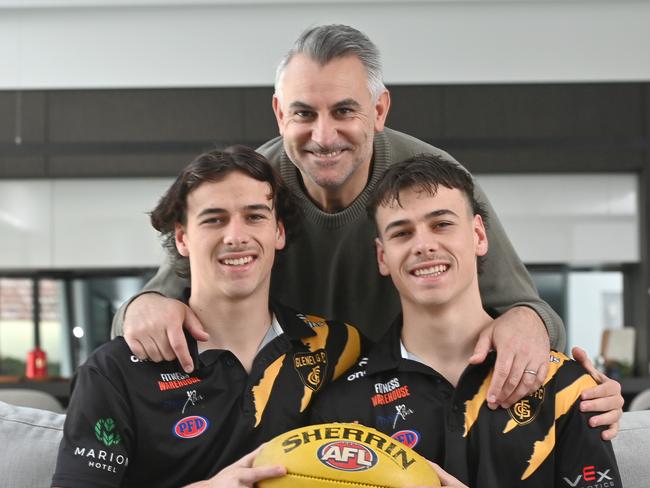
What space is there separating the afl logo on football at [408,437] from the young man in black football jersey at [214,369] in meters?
0.19

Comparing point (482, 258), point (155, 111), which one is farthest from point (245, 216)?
point (155, 111)

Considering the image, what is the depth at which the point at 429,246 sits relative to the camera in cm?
164

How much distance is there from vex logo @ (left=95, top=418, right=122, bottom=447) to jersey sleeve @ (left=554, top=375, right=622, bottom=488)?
795 mm

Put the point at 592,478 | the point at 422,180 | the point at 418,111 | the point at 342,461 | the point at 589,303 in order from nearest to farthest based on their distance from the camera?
the point at 342,461
the point at 592,478
the point at 422,180
the point at 418,111
the point at 589,303

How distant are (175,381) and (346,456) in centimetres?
44

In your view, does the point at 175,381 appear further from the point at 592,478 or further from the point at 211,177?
the point at 592,478

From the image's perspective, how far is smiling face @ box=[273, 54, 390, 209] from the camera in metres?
1.95

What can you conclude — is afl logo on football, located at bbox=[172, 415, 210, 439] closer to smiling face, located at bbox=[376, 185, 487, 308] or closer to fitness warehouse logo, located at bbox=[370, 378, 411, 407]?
fitness warehouse logo, located at bbox=[370, 378, 411, 407]

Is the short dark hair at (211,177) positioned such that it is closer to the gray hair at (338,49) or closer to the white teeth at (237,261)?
the white teeth at (237,261)

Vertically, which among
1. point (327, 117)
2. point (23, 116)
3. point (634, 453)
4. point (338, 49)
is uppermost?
point (23, 116)

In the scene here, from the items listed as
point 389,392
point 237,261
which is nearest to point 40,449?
point 237,261

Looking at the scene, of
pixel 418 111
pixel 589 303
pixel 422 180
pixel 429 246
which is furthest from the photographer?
pixel 589 303

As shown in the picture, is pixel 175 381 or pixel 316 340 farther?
pixel 316 340

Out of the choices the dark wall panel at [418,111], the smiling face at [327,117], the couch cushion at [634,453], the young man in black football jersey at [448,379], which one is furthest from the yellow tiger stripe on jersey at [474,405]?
the dark wall panel at [418,111]
